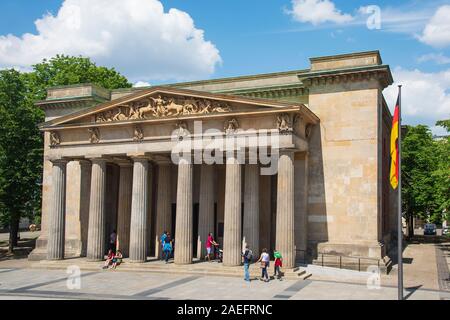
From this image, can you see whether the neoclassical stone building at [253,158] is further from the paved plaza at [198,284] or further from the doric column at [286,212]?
the paved plaza at [198,284]

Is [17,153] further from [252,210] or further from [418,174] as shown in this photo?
[418,174]

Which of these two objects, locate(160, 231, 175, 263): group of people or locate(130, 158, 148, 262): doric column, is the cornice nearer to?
locate(130, 158, 148, 262): doric column

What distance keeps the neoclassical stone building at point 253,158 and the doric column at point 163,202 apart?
7cm

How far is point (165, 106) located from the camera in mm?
30688

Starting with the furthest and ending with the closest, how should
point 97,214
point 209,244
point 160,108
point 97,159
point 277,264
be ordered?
point 97,159 → point 97,214 → point 160,108 → point 209,244 → point 277,264

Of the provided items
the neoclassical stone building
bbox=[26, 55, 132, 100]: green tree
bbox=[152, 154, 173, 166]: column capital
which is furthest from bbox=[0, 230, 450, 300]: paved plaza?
bbox=[26, 55, 132, 100]: green tree

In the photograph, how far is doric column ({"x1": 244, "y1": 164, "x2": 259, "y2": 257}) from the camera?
29469mm

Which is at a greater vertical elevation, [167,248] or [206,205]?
[206,205]

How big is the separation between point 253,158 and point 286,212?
13.4 feet

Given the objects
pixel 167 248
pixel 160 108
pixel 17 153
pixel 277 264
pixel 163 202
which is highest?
pixel 160 108

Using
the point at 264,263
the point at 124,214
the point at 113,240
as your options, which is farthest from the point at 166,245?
the point at 264,263

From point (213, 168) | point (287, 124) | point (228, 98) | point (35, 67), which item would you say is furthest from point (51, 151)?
point (35, 67)

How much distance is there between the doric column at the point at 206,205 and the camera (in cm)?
3133

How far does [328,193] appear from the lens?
3080 cm
